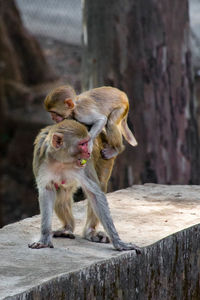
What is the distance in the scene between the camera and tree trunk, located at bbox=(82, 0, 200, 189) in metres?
9.88

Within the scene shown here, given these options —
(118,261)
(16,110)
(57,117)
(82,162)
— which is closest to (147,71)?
(57,117)

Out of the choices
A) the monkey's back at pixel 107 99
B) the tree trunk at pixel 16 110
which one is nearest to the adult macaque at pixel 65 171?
the monkey's back at pixel 107 99

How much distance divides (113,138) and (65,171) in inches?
29.1

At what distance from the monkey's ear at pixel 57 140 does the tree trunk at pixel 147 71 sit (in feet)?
15.7

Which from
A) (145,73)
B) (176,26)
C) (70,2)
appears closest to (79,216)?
(145,73)

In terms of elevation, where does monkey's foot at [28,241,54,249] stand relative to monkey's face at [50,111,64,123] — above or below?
below

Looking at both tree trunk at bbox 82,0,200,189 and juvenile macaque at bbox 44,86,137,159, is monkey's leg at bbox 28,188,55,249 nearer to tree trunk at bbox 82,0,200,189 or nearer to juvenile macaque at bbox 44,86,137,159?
juvenile macaque at bbox 44,86,137,159

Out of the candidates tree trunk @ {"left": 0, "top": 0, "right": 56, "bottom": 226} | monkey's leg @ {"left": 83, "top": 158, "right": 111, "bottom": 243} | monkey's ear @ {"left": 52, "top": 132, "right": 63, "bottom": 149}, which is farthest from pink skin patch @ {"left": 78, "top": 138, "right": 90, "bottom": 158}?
tree trunk @ {"left": 0, "top": 0, "right": 56, "bottom": 226}

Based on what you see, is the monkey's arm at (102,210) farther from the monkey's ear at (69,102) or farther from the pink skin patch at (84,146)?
the monkey's ear at (69,102)

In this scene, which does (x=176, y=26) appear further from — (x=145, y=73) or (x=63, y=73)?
(x=63, y=73)

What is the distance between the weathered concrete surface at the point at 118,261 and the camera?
173 inches

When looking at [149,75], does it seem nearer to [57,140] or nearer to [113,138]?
[113,138]

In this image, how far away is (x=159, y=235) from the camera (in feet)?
17.9

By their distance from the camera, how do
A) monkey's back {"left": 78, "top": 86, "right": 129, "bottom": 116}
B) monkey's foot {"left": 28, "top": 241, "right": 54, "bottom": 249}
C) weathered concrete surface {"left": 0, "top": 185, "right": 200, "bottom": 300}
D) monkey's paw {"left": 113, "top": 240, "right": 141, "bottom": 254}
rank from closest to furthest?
weathered concrete surface {"left": 0, "top": 185, "right": 200, "bottom": 300}
monkey's paw {"left": 113, "top": 240, "right": 141, "bottom": 254}
monkey's foot {"left": 28, "top": 241, "right": 54, "bottom": 249}
monkey's back {"left": 78, "top": 86, "right": 129, "bottom": 116}
